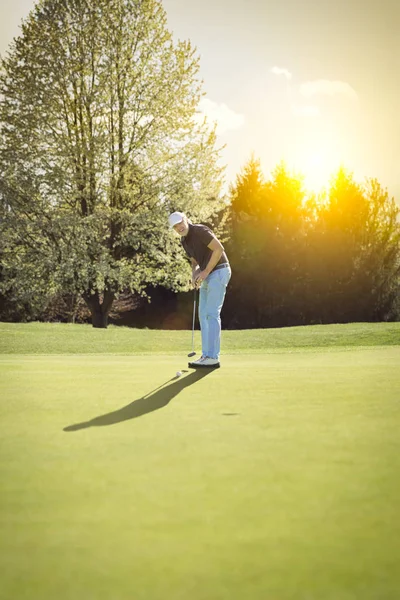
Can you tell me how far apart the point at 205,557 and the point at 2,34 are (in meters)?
23.1

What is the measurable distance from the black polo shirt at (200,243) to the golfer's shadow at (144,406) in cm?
181

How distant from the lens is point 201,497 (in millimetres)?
1941

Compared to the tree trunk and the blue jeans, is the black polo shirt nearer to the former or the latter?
the blue jeans

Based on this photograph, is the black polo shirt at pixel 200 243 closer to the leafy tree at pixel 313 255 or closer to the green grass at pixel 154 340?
the green grass at pixel 154 340

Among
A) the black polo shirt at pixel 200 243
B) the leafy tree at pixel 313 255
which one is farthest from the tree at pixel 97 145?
the black polo shirt at pixel 200 243

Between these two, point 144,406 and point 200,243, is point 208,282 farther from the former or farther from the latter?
point 144,406

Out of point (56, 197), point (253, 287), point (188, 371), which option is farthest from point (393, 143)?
point (188, 371)

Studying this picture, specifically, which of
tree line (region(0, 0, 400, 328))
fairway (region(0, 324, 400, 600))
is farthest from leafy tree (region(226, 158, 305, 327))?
fairway (region(0, 324, 400, 600))

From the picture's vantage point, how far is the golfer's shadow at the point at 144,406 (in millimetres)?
3299

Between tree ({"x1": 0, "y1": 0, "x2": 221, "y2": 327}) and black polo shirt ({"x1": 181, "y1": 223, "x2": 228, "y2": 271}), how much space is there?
12454mm

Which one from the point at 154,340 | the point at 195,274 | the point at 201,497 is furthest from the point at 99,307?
the point at 201,497

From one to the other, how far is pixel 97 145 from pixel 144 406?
1673cm

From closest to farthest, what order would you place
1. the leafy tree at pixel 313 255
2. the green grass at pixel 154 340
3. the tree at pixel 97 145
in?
the green grass at pixel 154 340, the tree at pixel 97 145, the leafy tree at pixel 313 255

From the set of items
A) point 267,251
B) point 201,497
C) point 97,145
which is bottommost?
point 201,497
